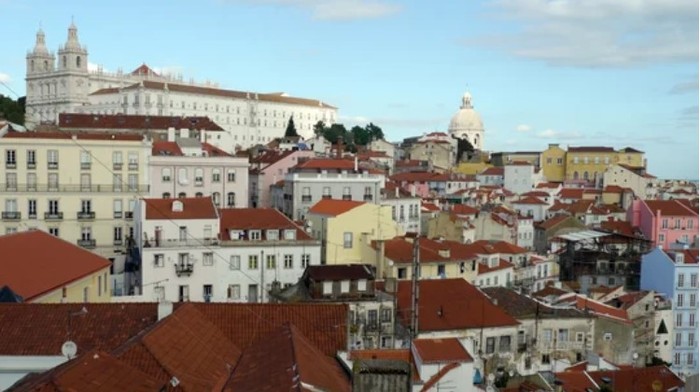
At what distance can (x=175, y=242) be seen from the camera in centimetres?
3062

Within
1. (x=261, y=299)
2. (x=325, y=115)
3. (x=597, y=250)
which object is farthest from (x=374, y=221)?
(x=325, y=115)

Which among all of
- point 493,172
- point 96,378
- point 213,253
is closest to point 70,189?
point 213,253

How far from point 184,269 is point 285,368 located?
20.0 metres

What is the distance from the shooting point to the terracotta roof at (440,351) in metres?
17.4

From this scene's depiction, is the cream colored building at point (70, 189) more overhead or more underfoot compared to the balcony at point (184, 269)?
more overhead

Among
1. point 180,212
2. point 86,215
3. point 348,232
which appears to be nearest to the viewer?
point 180,212

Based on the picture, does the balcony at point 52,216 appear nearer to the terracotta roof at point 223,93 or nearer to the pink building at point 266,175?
the pink building at point 266,175

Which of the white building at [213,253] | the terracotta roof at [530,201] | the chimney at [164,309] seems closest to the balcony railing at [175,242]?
the white building at [213,253]

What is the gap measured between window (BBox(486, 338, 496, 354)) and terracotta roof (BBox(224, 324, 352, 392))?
460 inches

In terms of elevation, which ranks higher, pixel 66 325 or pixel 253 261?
pixel 66 325

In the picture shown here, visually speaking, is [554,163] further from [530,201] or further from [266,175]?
[266,175]

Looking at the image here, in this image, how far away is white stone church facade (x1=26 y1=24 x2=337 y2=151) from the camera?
4318 inches

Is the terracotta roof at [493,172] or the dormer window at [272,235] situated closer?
the dormer window at [272,235]

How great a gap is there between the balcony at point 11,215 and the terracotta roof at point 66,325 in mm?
20491
